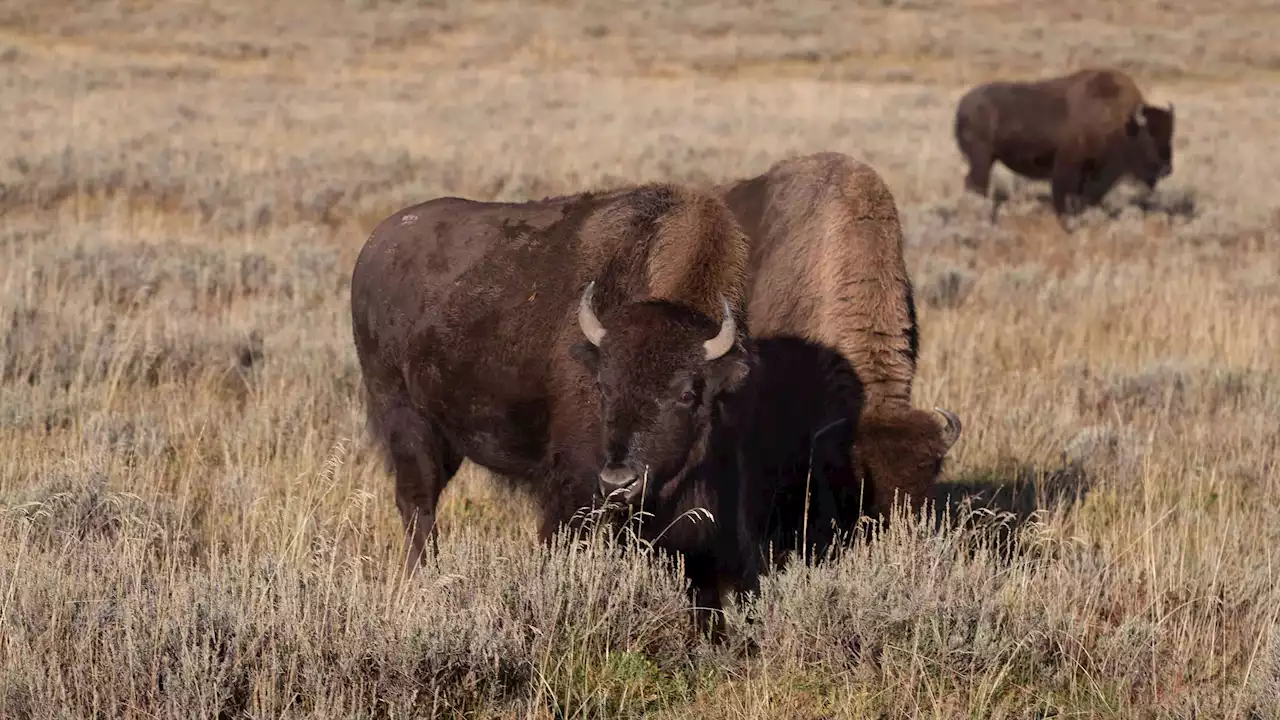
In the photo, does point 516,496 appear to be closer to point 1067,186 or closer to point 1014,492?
point 1014,492

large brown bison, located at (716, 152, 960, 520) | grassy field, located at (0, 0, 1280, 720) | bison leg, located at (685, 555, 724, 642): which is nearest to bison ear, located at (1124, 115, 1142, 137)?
grassy field, located at (0, 0, 1280, 720)

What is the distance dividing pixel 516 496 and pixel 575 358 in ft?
5.27

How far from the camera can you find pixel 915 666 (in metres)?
3.94

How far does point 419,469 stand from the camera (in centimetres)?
569

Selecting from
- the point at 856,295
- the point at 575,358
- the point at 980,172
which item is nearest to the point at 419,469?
the point at 575,358

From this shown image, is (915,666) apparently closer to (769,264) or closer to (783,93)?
(769,264)

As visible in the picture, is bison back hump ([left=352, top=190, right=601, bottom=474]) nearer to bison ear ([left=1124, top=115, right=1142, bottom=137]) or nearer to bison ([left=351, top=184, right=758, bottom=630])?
bison ([left=351, top=184, right=758, bottom=630])

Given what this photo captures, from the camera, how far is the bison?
427cm

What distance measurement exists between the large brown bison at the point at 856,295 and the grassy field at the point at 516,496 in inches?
13.0

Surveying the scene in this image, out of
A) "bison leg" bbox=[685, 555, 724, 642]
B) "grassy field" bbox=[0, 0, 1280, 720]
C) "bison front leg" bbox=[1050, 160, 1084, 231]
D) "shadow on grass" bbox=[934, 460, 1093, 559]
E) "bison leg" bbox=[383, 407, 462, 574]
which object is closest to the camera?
"grassy field" bbox=[0, 0, 1280, 720]

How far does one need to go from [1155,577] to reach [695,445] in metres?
1.95

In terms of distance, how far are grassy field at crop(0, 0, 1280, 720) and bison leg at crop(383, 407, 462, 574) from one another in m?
0.17

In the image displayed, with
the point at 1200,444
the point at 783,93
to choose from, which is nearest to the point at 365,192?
the point at 1200,444

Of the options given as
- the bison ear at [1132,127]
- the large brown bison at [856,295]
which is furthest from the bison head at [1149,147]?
the large brown bison at [856,295]
